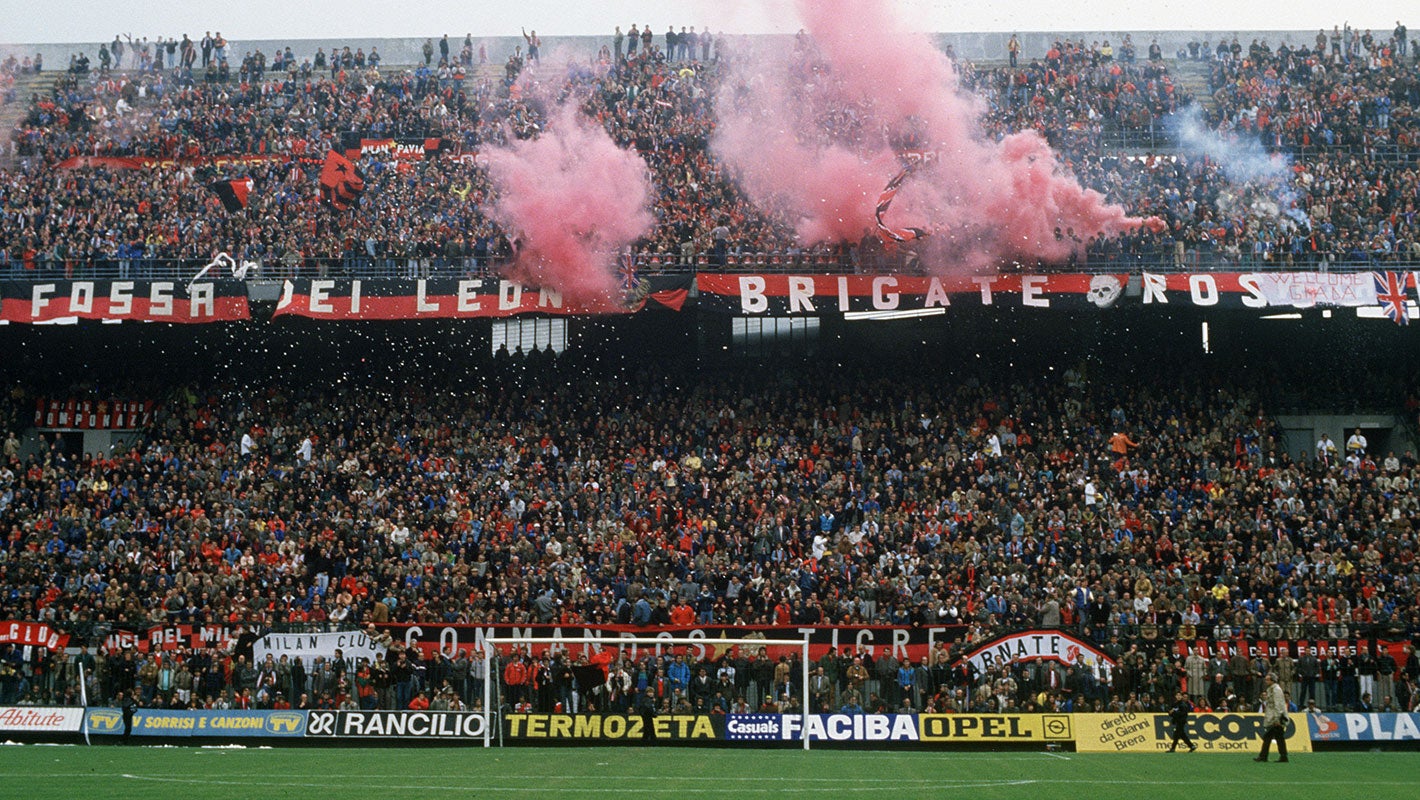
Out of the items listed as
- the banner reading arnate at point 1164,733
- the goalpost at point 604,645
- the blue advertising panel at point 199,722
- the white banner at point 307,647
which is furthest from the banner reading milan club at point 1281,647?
the blue advertising panel at point 199,722

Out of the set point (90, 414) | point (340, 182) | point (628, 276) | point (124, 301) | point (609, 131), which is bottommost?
point (90, 414)

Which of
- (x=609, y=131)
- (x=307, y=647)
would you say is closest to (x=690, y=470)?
(x=307, y=647)

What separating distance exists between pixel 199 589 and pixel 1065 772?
65.1 ft

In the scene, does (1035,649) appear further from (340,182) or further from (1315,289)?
(340,182)

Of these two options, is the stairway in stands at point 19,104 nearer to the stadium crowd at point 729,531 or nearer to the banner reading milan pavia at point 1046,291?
the stadium crowd at point 729,531

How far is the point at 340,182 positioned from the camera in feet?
132

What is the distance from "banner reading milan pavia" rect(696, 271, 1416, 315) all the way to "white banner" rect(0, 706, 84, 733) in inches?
695

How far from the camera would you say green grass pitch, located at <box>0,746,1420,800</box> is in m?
14.6

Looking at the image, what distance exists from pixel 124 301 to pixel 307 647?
13.6m

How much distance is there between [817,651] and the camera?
2703 centimetres

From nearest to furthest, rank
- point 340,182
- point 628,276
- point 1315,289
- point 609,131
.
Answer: point 1315,289 → point 628,276 → point 340,182 → point 609,131

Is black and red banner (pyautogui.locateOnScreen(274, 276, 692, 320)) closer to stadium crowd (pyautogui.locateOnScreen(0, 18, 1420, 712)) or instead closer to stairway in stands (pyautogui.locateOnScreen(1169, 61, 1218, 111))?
stadium crowd (pyautogui.locateOnScreen(0, 18, 1420, 712))

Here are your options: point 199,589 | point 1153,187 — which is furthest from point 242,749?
point 1153,187

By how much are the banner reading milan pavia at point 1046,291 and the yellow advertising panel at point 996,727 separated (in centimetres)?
1342
